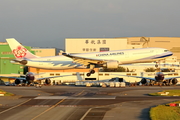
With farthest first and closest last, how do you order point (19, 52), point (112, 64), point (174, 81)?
point (174, 81)
point (19, 52)
point (112, 64)

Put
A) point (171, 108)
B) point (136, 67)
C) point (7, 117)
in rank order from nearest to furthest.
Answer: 1. point (7, 117)
2. point (171, 108)
3. point (136, 67)

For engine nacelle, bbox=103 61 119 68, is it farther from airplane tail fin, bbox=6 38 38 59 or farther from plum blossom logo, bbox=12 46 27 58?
plum blossom logo, bbox=12 46 27 58

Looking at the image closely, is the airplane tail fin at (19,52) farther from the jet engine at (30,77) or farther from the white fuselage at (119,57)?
the jet engine at (30,77)

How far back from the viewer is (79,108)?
46.8m

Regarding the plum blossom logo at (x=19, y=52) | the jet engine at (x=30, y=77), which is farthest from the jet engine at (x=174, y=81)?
the plum blossom logo at (x=19, y=52)

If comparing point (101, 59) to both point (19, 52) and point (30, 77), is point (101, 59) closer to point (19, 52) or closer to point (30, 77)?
point (19, 52)

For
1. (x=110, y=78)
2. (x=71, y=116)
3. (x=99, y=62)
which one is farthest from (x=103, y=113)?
(x=110, y=78)

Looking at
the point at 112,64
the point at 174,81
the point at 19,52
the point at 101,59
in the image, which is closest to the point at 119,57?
the point at 112,64

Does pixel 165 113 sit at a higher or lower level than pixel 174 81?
lower

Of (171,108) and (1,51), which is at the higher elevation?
(1,51)

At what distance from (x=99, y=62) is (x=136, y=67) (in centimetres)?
10079

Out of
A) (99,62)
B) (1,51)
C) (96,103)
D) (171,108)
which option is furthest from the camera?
(1,51)

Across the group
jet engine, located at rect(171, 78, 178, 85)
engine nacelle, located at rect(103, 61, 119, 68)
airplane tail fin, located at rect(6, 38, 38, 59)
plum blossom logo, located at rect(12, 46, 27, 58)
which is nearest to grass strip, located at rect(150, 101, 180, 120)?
engine nacelle, located at rect(103, 61, 119, 68)

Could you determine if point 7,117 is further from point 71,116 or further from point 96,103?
point 96,103
